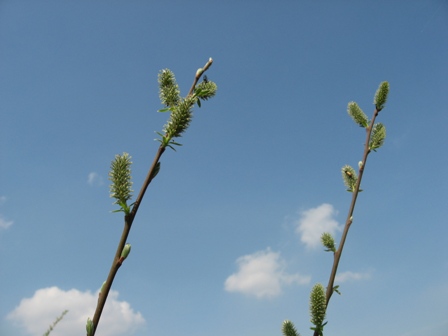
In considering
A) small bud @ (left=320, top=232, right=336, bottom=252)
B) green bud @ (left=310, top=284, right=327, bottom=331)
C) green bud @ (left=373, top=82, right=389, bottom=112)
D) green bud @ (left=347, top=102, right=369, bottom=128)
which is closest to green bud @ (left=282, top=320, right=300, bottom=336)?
green bud @ (left=310, top=284, right=327, bottom=331)

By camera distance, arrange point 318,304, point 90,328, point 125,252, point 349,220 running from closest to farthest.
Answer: point 90,328, point 125,252, point 318,304, point 349,220

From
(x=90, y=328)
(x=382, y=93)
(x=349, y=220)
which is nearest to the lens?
(x=90, y=328)

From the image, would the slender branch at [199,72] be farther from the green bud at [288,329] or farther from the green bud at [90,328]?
the green bud at [288,329]

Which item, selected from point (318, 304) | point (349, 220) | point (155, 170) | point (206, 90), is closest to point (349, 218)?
point (349, 220)

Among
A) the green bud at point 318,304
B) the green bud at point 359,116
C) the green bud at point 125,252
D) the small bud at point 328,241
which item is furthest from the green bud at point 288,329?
the green bud at point 359,116

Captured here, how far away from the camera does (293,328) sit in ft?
9.22

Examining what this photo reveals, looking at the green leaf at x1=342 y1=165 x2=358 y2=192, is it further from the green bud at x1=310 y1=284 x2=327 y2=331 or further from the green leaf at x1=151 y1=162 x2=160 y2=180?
the green leaf at x1=151 y1=162 x2=160 y2=180

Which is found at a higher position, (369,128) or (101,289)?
(369,128)

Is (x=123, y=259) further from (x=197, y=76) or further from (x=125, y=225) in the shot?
(x=197, y=76)

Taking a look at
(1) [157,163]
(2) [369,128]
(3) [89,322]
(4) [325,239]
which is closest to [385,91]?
(2) [369,128]

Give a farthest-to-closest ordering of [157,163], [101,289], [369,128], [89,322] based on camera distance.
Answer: [369,128]
[157,163]
[101,289]
[89,322]

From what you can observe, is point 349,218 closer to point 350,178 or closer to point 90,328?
point 350,178

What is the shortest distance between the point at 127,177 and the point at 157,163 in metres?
0.19

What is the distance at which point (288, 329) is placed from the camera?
2.79 metres
